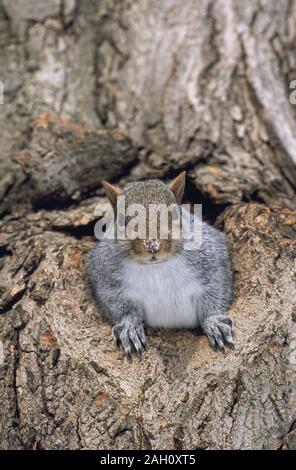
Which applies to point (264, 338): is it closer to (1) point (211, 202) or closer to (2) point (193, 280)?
(2) point (193, 280)

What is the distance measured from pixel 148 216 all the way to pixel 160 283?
32cm

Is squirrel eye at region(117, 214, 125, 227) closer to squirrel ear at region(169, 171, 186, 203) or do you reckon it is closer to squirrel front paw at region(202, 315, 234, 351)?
squirrel ear at region(169, 171, 186, 203)

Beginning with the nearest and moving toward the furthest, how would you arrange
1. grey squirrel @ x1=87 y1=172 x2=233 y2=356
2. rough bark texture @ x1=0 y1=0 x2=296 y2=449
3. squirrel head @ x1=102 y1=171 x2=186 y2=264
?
1. rough bark texture @ x1=0 y1=0 x2=296 y2=449
2. squirrel head @ x1=102 y1=171 x2=186 y2=264
3. grey squirrel @ x1=87 y1=172 x2=233 y2=356

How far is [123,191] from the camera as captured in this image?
2816mm

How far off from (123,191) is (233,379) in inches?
37.1

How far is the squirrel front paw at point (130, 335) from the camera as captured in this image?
2.55m

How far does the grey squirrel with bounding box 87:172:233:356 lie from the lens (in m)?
2.66

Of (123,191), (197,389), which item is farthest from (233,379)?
(123,191)

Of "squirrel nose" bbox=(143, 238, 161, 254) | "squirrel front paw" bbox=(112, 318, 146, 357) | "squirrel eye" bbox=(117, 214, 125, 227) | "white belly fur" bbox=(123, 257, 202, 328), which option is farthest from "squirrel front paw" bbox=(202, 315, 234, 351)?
"squirrel eye" bbox=(117, 214, 125, 227)

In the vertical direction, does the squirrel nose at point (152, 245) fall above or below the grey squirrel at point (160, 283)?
above

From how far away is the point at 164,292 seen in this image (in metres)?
2.74

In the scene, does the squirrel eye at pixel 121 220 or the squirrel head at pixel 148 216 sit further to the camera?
the squirrel eye at pixel 121 220

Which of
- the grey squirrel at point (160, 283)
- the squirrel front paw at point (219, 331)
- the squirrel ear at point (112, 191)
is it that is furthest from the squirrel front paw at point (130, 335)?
the squirrel ear at point (112, 191)

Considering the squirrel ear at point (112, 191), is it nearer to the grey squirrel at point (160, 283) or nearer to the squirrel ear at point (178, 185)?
the grey squirrel at point (160, 283)
